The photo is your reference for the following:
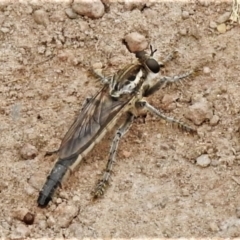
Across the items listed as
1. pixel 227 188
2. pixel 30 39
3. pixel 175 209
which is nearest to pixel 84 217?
pixel 175 209

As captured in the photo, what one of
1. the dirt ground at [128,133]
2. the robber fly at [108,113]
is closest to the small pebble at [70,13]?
the dirt ground at [128,133]

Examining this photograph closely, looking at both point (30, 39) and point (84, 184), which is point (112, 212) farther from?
point (30, 39)

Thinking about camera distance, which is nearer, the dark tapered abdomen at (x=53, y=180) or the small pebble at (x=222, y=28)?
the dark tapered abdomen at (x=53, y=180)

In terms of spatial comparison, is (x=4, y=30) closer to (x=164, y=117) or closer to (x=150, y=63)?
(x=150, y=63)

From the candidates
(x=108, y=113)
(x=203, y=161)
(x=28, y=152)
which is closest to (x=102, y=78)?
(x=108, y=113)

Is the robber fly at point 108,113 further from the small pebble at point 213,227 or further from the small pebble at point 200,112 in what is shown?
the small pebble at point 213,227

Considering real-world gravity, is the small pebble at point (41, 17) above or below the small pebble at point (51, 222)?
above

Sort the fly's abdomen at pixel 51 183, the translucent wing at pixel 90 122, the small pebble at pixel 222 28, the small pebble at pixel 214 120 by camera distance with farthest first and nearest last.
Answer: the small pebble at pixel 222 28 < the small pebble at pixel 214 120 < the translucent wing at pixel 90 122 < the fly's abdomen at pixel 51 183

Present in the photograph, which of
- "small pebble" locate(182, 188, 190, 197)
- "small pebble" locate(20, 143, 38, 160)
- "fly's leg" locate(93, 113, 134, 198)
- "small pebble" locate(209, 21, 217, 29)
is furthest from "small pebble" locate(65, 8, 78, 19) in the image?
"small pebble" locate(182, 188, 190, 197)
